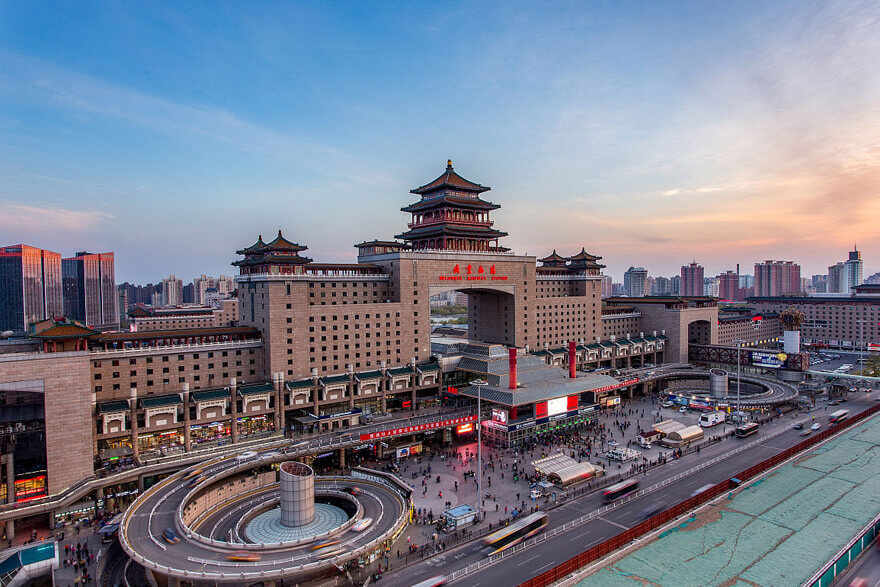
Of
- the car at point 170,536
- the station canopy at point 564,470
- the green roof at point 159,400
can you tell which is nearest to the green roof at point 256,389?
the green roof at point 159,400

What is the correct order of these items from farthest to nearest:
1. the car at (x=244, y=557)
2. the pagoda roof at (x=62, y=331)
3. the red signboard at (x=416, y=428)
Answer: the red signboard at (x=416, y=428) → the pagoda roof at (x=62, y=331) → the car at (x=244, y=557)

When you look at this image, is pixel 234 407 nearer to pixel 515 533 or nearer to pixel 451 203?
pixel 515 533

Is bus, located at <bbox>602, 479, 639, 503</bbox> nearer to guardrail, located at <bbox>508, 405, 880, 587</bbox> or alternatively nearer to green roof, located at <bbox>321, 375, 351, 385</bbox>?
guardrail, located at <bbox>508, 405, 880, 587</bbox>

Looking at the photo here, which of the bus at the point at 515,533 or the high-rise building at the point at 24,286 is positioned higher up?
the high-rise building at the point at 24,286

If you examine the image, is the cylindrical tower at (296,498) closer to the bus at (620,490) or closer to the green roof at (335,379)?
the green roof at (335,379)

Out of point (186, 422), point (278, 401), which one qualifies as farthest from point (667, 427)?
point (186, 422)

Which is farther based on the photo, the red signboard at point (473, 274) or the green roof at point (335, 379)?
the red signboard at point (473, 274)
